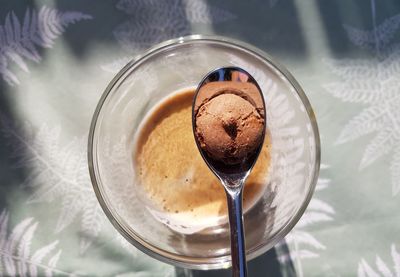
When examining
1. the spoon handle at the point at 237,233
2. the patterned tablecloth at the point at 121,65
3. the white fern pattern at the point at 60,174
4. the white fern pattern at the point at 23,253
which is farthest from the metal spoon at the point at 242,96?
the white fern pattern at the point at 23,253

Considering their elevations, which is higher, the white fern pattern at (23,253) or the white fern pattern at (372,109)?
the white fern pattern at (372,109)

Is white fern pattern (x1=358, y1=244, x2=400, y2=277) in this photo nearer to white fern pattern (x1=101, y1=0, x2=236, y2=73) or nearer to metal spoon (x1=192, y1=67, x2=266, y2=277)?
metal spoon (x1=192, y1=67, x2=266, y2=277)

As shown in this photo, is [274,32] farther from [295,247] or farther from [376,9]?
[295,247]

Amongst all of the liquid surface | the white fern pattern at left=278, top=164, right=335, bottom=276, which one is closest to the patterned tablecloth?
the white fern pattern at left=278, top=164, right=335, bottom=276

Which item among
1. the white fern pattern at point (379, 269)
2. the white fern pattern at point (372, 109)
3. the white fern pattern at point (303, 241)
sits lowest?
the white fern pattern at point (379, 269)

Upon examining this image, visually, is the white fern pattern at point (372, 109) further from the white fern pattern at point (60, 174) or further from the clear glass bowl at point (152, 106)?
the white fern pattern at point (60, 174)

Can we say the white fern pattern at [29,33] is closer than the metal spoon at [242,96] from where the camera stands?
No
